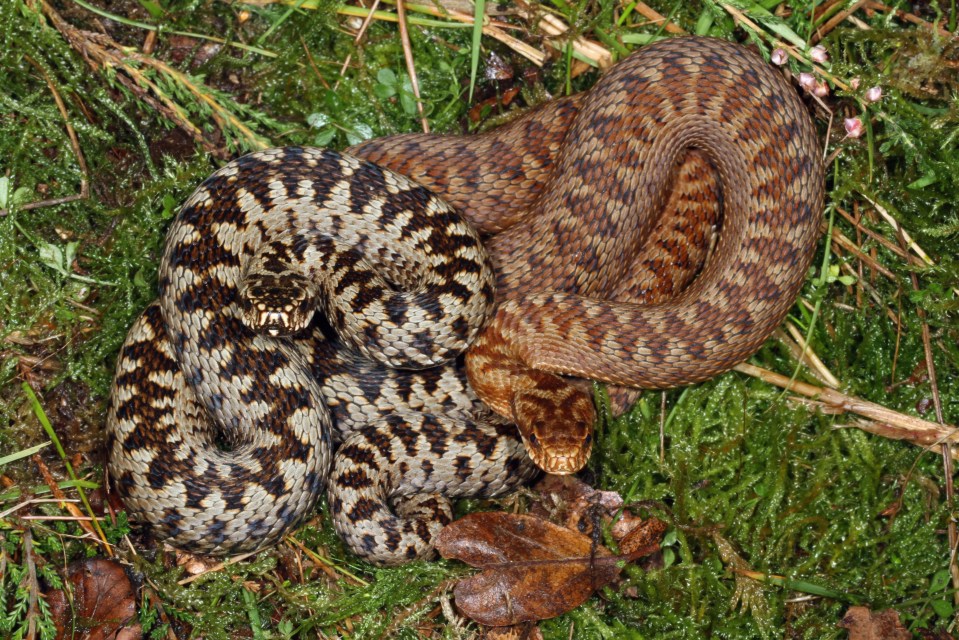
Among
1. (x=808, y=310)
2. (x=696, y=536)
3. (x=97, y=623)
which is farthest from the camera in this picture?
(x=808, y=310)

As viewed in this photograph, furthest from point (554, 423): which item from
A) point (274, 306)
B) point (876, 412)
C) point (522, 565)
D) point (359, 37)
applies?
point (359, 37)

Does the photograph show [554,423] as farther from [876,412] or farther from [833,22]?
[833,22]

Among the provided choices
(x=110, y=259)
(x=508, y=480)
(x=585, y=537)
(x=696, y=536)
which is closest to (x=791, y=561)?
(x=696, y=536)

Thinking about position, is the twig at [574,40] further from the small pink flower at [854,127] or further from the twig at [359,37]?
the small pink flower at [854,127]

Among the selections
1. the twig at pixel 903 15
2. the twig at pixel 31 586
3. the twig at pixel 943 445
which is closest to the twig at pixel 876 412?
the twig at pixel 943 445

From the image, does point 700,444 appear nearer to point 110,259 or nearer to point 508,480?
point 508,480

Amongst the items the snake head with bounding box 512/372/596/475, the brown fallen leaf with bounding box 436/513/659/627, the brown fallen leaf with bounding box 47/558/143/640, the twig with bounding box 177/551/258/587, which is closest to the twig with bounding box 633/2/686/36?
the snake head with bounding box 512/372/596/475
